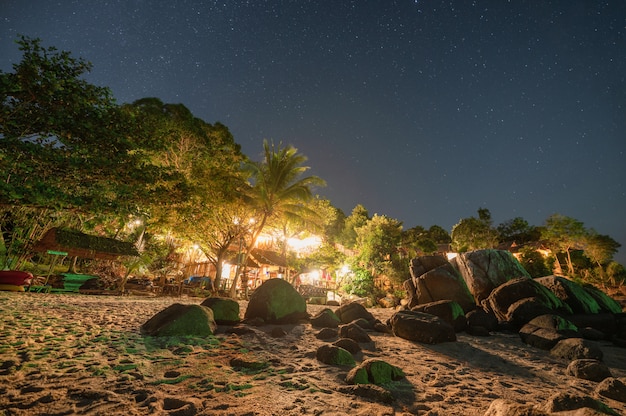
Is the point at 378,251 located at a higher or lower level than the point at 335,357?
higher

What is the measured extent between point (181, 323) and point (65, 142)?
→ 14.1ft

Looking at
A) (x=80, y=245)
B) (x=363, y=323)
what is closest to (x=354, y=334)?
(x=363, y=323)

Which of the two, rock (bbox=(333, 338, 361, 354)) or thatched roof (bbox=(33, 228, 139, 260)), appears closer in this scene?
rock (bbox=(333, 338, 361, 354))

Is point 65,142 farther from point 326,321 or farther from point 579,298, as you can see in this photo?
point 579,298

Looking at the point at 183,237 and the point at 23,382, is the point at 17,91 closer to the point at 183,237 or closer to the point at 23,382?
the point at 23,382

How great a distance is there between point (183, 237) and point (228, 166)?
4555 millimetres

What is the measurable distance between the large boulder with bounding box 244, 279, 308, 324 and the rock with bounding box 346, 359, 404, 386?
4672mm

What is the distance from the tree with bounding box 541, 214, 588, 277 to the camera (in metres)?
26.6

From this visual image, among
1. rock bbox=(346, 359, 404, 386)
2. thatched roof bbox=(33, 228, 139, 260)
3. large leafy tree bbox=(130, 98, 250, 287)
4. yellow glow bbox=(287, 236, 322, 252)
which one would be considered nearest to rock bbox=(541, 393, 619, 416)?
rock bbox=(346, 359, 404, 386)

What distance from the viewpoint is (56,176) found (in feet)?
16.9

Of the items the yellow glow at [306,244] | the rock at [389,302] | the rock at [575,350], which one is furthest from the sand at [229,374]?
the yellow glow at [306,244]

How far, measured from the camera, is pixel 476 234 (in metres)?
30.5

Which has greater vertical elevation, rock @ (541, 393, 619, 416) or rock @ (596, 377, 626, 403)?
rock @ (541, 393, 619, 416)

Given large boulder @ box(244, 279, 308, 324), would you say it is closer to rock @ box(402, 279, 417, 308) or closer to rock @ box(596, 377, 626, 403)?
rock @ box(402, 279, 417, 308)
